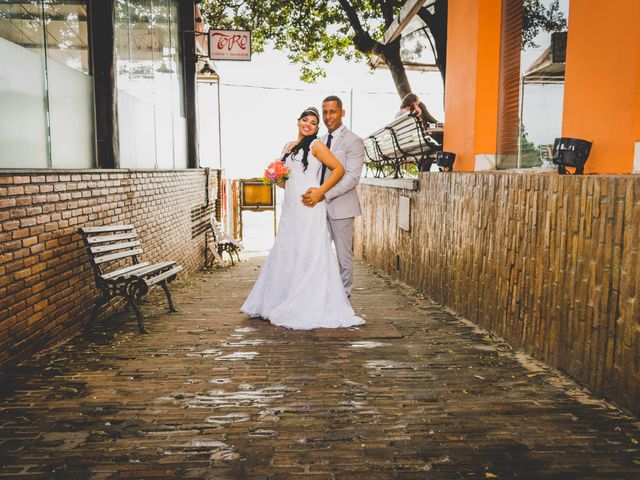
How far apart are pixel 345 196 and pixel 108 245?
8.97 feet

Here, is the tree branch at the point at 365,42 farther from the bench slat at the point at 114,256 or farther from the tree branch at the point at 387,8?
the bench slat at the point at 114,256

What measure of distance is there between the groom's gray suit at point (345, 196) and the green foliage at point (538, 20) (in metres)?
2.22

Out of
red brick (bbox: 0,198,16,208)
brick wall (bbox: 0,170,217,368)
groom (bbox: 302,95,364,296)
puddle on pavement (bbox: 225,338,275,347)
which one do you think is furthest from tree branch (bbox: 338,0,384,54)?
red brick (bbox: 0,198,16,208)

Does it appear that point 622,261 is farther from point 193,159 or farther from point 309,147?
point 193,159

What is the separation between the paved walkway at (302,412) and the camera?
278cm

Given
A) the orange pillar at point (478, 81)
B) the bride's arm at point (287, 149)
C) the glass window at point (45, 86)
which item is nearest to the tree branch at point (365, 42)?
the orange pillar at point (478, 81)

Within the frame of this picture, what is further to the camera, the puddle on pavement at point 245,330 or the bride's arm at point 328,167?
the bride's arm at point 328,167

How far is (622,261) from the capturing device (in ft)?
11.0

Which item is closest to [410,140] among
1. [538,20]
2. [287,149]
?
[538,20]

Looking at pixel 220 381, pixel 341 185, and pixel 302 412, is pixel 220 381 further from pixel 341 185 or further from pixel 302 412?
pixel 341 185

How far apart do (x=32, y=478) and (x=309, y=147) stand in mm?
4092

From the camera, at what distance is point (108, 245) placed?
567 centimetres

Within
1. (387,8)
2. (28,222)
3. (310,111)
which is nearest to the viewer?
(28,222)

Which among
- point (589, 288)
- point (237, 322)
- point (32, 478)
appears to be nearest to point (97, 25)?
point (237, 322)
